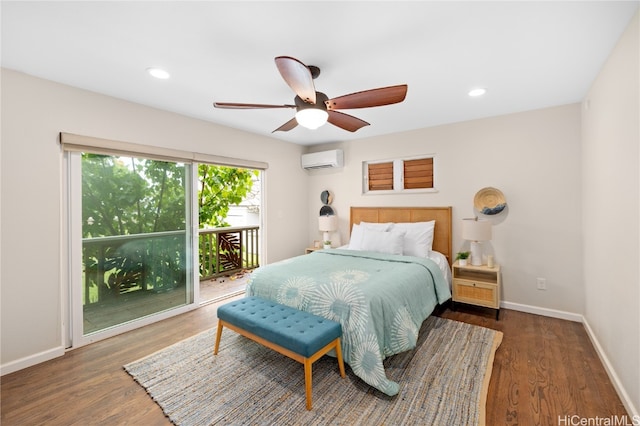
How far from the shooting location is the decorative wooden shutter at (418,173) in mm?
4082

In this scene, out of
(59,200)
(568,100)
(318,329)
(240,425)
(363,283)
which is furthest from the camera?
(568,100)

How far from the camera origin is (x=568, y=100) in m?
3.01

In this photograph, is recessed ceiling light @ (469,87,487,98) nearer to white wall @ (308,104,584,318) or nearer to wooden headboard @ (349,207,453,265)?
white wall @ (308,104,584,318)

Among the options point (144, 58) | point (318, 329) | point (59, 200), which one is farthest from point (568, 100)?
point (59, 200)

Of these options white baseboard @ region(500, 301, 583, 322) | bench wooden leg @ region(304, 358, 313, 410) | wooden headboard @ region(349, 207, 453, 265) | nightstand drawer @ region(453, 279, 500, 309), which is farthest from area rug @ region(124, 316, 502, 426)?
wooden headboard @ region(349, 207, 453, 265)

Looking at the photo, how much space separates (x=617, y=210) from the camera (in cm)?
200

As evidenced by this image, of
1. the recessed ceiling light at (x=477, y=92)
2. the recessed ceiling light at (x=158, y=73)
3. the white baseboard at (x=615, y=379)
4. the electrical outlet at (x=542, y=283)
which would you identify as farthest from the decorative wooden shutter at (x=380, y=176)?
the recessed ceiling light at (x=158, y=73)

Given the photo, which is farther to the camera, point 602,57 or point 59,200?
point 59,200

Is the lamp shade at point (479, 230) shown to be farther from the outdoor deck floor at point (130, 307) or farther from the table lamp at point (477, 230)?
the outdoor deck floor at point (130, 307)

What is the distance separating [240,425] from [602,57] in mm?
3620

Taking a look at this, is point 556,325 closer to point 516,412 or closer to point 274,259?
point 516,412

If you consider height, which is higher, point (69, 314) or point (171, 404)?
point (69, 314)

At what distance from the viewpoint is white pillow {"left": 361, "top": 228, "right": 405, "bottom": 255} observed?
361 cm

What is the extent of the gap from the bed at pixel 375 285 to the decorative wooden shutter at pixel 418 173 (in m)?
0.38
